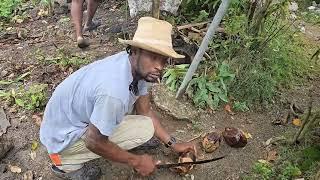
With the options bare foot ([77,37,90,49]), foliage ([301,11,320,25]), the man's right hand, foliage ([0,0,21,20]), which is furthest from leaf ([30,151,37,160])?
foliage ([301,11,320,25])

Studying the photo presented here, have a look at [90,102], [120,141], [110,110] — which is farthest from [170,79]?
[110,110]

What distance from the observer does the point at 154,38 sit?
279 centimetres

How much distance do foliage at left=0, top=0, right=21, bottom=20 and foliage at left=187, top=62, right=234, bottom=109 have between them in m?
3.44

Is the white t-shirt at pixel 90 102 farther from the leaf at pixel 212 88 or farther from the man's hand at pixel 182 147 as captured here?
the leaf at pixel 212 88

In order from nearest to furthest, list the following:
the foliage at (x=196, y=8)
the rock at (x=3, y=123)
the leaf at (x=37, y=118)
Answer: the rock at (x=3, y=123)
the leaf at (x=37, y=118)
the foliage at (x=196, y=8)

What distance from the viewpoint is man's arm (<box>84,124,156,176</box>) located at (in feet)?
9.71

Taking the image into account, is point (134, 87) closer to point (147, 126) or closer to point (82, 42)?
point (147, 126)

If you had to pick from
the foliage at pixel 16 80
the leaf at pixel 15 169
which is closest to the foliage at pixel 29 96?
the foliage at pixel 16 80

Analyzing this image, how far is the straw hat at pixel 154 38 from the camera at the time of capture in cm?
269

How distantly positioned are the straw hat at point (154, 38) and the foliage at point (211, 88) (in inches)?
64.4

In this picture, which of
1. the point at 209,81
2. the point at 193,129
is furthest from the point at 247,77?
the point at 193,129

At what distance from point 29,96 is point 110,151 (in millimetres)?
1749

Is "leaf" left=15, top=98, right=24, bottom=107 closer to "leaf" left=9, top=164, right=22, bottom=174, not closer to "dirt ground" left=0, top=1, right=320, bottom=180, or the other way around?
"dirt ground" left=0, top=1, right=320, bottom=180

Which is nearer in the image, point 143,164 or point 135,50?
point 135,50
